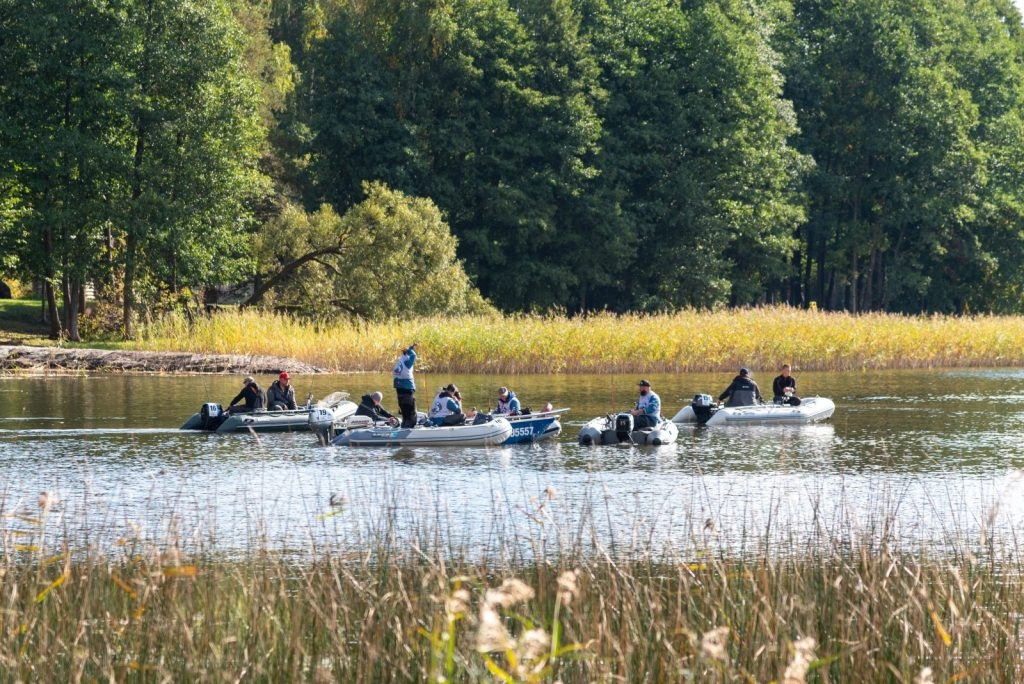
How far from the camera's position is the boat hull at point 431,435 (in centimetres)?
2830

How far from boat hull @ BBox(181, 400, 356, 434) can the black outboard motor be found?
232 inches

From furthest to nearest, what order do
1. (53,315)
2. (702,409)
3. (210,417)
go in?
(53,315)
(702,409)
(210,417)

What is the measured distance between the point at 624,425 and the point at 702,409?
5.21m

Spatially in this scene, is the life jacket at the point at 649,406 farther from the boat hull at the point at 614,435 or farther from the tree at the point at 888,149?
the tree at the point at 888,149

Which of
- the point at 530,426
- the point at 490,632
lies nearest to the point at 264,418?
the point at 530,426

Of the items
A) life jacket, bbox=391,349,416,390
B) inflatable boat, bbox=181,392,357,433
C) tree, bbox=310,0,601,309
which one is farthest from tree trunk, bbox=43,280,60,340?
life jacket, bbox=391,349,416,390

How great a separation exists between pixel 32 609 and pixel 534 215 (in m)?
→ 59.4

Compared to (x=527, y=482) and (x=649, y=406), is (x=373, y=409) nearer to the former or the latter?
(x=649, y=406)

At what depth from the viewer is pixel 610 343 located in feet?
162

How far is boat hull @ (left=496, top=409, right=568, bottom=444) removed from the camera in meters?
28.8

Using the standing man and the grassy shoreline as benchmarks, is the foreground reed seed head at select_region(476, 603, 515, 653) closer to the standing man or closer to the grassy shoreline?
the standing man

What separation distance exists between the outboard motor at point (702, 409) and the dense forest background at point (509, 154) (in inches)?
1069

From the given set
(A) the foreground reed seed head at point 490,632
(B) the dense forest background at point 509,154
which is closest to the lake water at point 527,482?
(A) the foreground reed seed head at point 490,632

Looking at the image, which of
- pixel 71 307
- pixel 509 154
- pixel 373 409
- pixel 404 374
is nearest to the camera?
pixel 404 374
